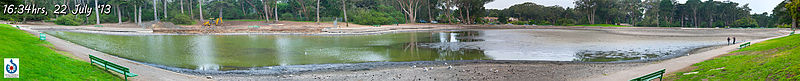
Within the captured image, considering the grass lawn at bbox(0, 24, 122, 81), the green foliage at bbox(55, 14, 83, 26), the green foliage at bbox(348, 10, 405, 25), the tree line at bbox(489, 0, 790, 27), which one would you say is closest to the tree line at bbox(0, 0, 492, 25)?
the green foliage at bbox(348, 10, 405, 25)

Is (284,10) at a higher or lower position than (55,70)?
higher

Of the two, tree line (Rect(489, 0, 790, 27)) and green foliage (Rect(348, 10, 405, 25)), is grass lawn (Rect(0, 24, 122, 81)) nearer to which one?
green foliage (Rect(348, 10, 405, 25))

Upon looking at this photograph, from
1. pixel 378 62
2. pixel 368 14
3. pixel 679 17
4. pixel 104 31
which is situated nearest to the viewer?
pixel 378 62

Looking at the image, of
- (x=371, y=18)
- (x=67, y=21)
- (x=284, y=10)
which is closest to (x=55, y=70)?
(x=67, y=21)

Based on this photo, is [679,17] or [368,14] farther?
[679,17]

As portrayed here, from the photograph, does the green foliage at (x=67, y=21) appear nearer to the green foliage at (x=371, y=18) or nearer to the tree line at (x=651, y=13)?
the green foliage at (x=371, y=18)

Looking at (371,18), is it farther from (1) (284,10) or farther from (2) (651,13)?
(2) (651,13)

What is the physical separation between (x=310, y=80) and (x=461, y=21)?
81.5m

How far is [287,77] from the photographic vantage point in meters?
16.9

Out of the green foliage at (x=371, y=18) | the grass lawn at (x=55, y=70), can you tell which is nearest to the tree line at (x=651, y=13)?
the green foliage at (x=371, y=18)

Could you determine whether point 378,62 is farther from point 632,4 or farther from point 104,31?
point 632,4

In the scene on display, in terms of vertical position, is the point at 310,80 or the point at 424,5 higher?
the point at 424,5

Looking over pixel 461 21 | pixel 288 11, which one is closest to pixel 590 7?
pixel 461 21

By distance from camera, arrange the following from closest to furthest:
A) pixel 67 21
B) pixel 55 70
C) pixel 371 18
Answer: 1. pixel 55 70
2. pixel 67 21
3. pixel 371 18
